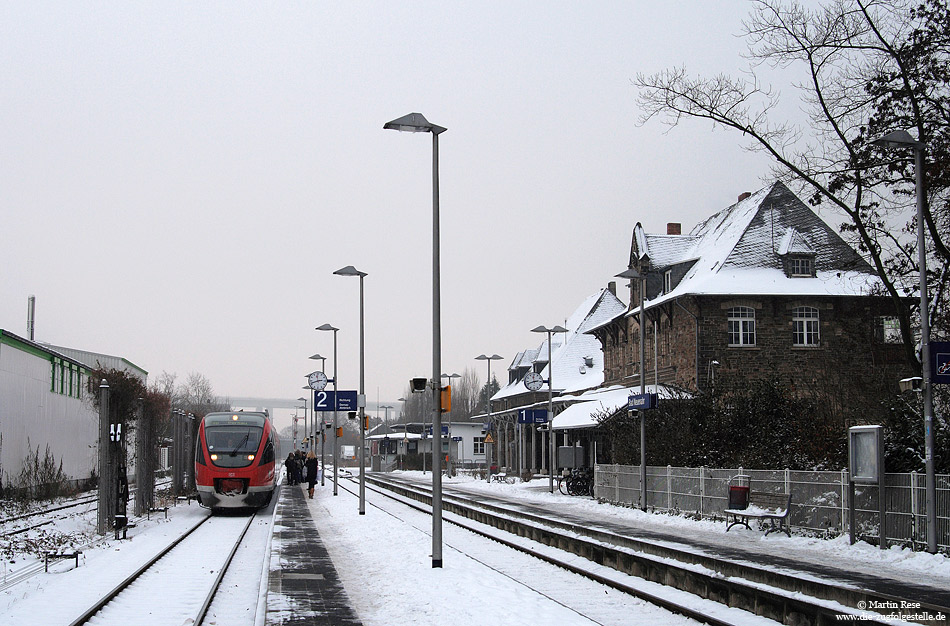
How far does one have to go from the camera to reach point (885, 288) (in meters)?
27.8

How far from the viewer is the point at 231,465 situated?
2969cm

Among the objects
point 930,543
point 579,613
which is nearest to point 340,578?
point 579,613

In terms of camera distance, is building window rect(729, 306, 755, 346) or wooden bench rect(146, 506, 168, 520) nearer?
wooden bench rect(146, 506, 168, 520)

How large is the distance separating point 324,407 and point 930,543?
21220mm

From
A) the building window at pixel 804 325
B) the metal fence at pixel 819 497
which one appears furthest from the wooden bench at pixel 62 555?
the building window at pixel 804 325

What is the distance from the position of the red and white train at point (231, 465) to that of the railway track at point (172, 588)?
23.3 ft

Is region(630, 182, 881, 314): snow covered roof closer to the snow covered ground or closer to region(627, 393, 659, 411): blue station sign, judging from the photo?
region(627, 393, 659, 411): blue station sign

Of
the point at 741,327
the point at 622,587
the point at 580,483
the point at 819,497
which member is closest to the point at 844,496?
the point at 819,497

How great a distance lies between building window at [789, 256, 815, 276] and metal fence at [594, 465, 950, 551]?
692 inches

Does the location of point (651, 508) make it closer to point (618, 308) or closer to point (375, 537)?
point (375, 537)

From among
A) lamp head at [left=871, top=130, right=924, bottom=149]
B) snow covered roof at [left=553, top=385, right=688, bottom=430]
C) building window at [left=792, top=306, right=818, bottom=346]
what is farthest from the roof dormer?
lamp head at [left=871, top=130, right=924, bottom=149]

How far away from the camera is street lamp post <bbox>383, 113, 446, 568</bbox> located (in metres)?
16.3

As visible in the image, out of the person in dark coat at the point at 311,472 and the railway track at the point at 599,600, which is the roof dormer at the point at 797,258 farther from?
the railway track at the point at 599,600

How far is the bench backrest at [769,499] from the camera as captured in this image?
22623mm
